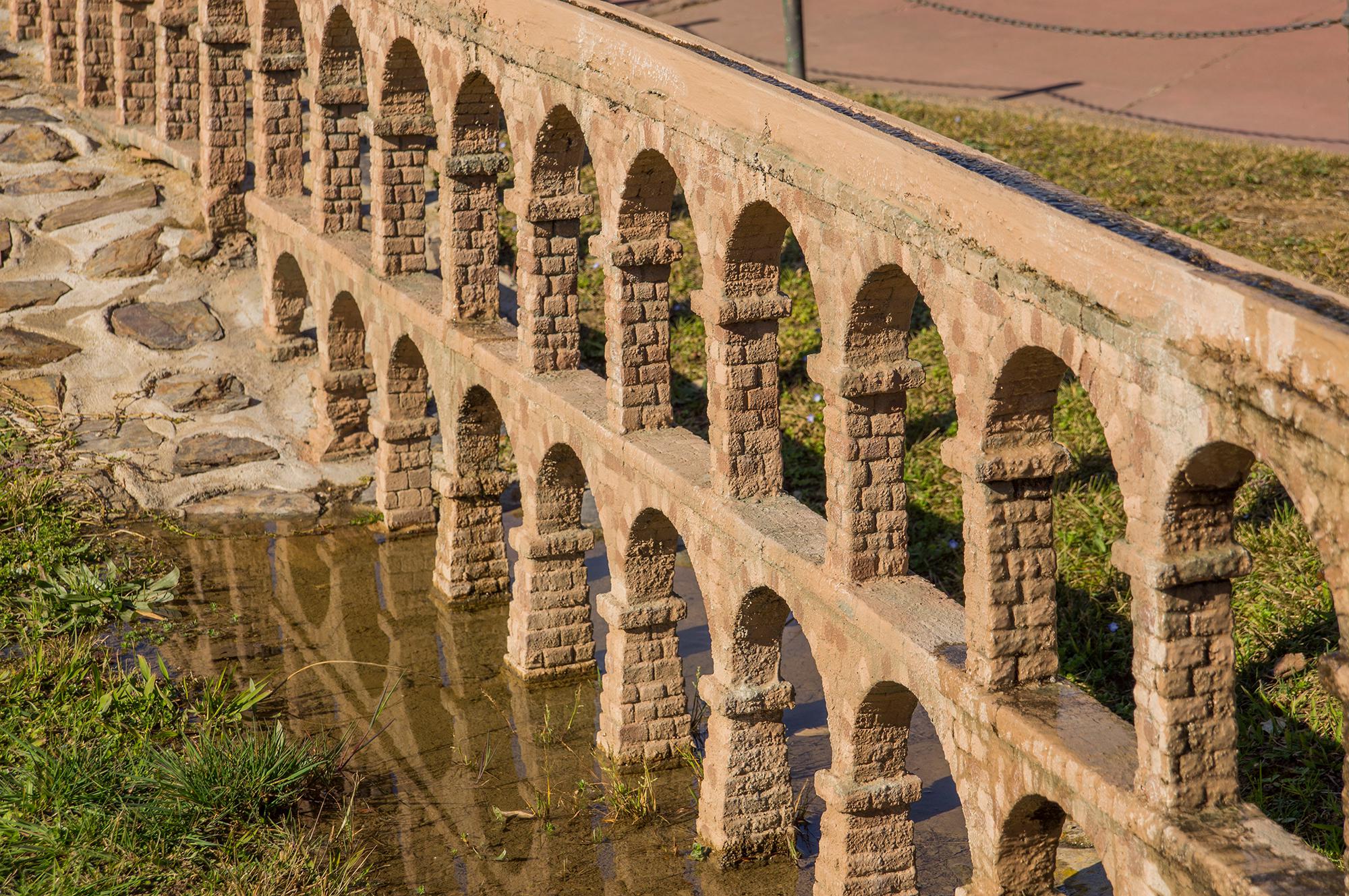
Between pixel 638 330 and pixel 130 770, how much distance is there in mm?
3518

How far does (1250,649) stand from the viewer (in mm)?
9539

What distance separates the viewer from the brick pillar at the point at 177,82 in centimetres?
1636

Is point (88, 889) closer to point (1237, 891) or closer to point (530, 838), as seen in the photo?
point (530, 838)

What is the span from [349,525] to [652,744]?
4.10m

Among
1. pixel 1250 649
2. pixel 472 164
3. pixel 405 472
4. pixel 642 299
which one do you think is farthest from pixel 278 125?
pixel 1250 649

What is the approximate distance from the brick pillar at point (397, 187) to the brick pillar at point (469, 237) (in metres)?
0.78

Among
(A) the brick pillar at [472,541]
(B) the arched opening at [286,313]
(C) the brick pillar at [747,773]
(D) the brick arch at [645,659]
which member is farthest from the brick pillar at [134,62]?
(C) the brick pillar at [747,773]

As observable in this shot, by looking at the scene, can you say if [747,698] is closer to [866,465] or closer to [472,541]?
[866,465]

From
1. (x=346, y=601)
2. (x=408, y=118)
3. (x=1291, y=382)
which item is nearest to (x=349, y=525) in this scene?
(x=346, y=601)

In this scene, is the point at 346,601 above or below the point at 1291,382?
below

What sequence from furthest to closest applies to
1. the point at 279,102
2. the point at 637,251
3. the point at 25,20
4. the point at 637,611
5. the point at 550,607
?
the point at 25,20, the point at 279,102, the point at 550,607, the point at 637,611, the point at 637,251

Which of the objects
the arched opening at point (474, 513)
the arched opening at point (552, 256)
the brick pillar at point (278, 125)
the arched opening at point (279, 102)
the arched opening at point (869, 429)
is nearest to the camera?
the arched opening at point (869, 429)

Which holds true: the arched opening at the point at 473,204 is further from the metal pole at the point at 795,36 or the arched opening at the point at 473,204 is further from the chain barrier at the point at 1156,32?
the chain barrier at the point at 1156,32

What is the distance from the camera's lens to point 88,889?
7.89 m
